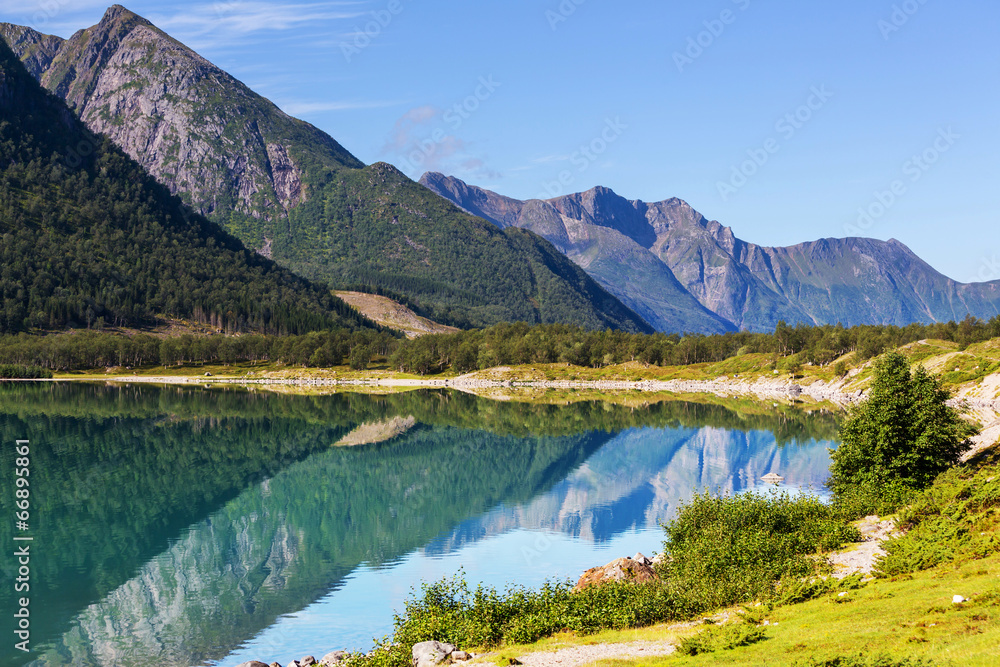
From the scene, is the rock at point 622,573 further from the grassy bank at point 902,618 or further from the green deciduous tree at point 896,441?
the green deciduous tree at point 896,441

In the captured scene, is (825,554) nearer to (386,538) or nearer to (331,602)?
(331,602)

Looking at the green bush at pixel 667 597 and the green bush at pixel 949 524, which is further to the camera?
the green bush at pixel 667 597

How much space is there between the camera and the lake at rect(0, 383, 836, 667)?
3241 cm

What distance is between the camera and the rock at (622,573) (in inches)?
1174

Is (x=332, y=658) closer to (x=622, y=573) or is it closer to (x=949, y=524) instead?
(x=622, y=573)

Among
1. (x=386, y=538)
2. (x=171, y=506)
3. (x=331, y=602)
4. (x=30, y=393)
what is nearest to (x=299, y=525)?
(x=386, y=538)

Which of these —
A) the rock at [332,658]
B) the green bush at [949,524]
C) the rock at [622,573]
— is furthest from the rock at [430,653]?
the green bush at [949,524]

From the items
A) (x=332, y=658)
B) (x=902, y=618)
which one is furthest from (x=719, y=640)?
(x=332, y=658)

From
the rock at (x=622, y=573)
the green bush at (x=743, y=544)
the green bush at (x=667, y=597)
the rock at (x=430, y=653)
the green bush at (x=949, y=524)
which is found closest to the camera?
the rock at (x=430, y=653)

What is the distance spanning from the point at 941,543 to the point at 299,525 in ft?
131

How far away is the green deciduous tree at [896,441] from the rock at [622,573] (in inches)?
521

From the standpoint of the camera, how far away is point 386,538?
48.8m

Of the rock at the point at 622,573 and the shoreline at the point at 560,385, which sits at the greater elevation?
the shoreline at the point at 560,385

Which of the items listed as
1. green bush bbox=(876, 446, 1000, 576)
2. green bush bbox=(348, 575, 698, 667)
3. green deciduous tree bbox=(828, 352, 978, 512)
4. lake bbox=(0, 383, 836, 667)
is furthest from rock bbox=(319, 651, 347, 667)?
green deciduous tree bbox=(828, 352, 978, 512)
